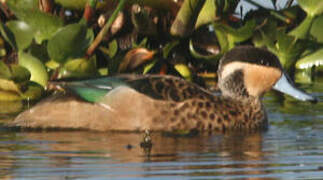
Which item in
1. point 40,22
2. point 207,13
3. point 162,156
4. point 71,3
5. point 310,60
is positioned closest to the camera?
point 162,156

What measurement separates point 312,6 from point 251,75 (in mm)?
2121

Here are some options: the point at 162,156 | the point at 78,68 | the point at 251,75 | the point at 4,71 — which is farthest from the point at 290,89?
the point at 4,71

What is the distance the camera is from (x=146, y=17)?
10555 millimetres

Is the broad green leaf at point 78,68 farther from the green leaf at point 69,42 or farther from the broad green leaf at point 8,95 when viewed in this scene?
the broad green leaf at point 8,95

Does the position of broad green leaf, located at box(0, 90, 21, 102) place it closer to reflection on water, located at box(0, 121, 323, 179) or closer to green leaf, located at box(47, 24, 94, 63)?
green leaf, located at box(47, 24, 94, 63)

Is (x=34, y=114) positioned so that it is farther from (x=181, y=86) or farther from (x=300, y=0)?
(x=300, y=0)

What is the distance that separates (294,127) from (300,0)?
2662mm

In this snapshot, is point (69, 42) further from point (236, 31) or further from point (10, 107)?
point (236, 31)

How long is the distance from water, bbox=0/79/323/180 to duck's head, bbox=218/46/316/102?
30 cm

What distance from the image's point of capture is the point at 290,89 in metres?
8.66

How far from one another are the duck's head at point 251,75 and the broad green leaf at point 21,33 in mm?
1951

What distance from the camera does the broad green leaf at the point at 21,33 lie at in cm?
973

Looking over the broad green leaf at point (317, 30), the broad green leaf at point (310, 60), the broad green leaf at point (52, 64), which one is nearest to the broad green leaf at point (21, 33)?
the broad green leaf at point (52, 64)

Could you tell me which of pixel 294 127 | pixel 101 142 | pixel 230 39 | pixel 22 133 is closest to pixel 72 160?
pixel 101 142
